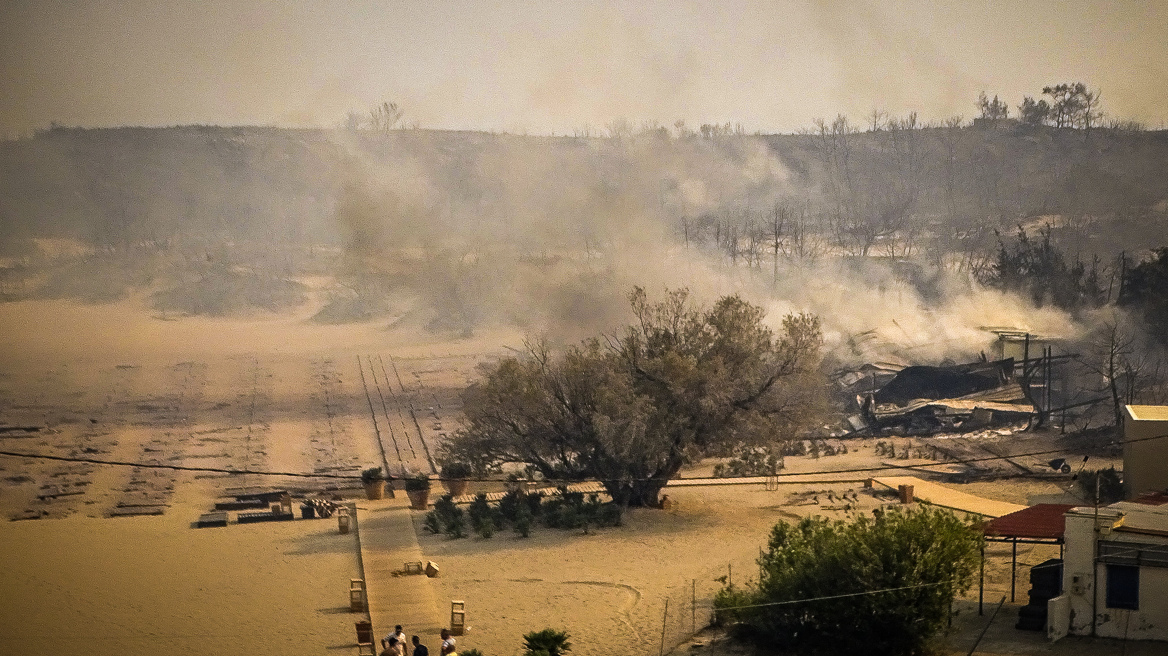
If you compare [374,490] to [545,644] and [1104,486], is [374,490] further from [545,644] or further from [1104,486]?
[1104,486]

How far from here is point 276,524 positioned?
29.0 m

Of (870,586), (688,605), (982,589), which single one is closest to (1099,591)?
(982,589)

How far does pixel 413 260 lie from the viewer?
6244cm

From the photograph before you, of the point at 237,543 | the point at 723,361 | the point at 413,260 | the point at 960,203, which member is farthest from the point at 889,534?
the point at 960,203

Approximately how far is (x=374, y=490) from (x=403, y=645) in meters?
13.1

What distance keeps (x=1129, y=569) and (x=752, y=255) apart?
4803cm

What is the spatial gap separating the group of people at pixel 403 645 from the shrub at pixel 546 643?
1070mm

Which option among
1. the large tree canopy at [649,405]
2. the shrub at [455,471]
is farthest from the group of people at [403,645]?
the shrub at [455,471]

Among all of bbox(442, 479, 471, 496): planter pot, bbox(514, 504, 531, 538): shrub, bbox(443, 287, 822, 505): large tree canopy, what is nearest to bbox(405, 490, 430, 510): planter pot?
bbox(442, 479, 471, 496): planter pot

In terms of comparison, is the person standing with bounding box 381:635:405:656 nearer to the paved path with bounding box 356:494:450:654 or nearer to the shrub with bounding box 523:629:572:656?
the paved path with bounding box 356:494:450:654

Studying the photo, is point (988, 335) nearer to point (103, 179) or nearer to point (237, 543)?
point (237, 543)

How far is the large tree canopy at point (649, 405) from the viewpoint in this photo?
1114 inches

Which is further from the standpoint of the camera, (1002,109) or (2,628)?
(1002,109)

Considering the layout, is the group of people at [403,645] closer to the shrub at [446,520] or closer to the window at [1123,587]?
the shrub at [446,520]
